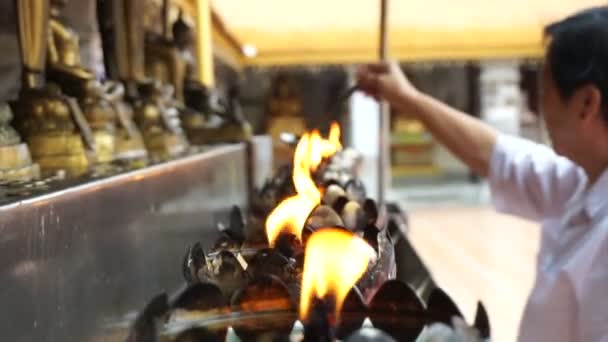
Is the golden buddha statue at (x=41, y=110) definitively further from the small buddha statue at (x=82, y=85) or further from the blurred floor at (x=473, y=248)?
the blurred floor at (x=473, y=248)

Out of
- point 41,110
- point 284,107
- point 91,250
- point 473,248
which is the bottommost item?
point 473,248

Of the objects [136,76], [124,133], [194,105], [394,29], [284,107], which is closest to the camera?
[124,133]

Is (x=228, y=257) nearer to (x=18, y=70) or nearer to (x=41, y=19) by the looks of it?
(x=41, y=19)

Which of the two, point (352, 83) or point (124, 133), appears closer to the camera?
point (124, 133)

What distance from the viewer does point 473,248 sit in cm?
470

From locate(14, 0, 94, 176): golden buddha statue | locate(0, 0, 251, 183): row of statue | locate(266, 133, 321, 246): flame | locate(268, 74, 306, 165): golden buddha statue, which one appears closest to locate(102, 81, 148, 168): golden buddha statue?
locate(0, 0, 251, 183): row of statue

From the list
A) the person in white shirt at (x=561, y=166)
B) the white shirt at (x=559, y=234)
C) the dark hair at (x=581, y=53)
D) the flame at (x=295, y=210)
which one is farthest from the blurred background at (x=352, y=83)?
the dark hair at (x=581, y=53)

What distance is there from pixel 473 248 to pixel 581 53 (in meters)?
3.91

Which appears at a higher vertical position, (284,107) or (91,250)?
(91,250)

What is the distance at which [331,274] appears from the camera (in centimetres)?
39

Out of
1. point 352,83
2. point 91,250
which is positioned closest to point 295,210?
point 91,250

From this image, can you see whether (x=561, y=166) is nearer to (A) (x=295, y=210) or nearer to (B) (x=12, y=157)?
(A) (x=295, y=210)

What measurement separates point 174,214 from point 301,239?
1.19 feet

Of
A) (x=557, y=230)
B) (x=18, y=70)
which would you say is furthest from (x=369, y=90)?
(x=18, y=70)
